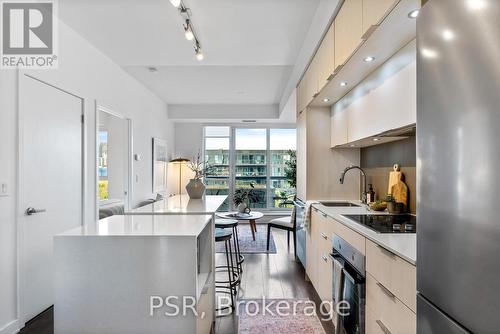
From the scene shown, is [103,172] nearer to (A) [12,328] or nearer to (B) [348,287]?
(A) [12,328]

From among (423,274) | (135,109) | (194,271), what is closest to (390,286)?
(423,274)

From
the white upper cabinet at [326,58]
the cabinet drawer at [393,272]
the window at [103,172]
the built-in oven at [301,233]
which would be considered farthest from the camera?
the window at [103,172]

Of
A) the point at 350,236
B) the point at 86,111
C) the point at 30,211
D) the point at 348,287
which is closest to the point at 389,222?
the point at 350,236

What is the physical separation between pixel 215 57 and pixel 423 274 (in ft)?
10.1

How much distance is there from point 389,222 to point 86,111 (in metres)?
3.16

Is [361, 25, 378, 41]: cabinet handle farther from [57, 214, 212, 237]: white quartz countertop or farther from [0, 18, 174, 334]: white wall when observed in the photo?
[0, 18, 174, 334]: white wall

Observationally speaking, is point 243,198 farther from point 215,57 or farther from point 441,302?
point 441,302

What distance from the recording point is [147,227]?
5.75ft

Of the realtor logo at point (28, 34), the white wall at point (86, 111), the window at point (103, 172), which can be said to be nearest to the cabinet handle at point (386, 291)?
the white wall at point (86, 111)

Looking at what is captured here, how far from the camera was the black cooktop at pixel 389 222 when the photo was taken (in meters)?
1.65

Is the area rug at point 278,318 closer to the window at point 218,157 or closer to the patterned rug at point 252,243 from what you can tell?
the patterned rug at point 252,243

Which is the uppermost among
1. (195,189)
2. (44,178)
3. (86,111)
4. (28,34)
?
(28,34)

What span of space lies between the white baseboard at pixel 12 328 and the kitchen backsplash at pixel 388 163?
314cm

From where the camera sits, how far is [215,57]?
A: 341 cm
